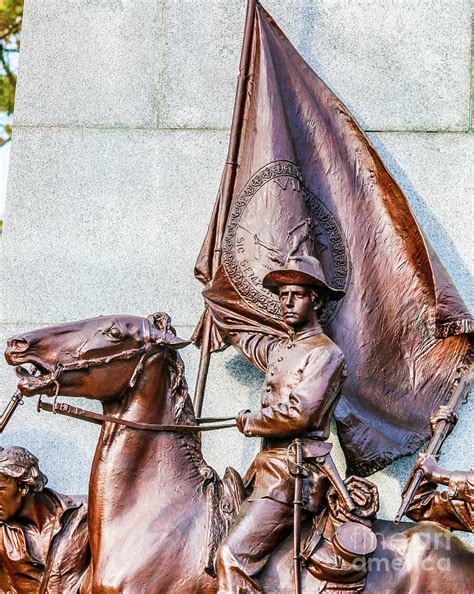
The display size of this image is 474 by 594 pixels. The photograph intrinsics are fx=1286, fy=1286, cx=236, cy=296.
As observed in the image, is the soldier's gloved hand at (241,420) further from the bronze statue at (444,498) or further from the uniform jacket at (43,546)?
the uniform jacket at (43,546)

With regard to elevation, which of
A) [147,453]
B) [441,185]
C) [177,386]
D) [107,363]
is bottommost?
[147,453]

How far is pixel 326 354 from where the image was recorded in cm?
702

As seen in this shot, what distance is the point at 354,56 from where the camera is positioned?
370 inches

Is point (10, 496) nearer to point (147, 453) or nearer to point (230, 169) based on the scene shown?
point (147, 453)

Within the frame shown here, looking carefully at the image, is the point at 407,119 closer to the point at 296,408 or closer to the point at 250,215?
the point at 250,215

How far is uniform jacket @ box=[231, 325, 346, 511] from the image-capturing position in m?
6.84

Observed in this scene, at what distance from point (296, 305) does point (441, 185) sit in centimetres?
236

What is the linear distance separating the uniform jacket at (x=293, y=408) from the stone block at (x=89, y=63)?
279 centimetres

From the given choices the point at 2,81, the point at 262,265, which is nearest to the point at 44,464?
the point at 262,265

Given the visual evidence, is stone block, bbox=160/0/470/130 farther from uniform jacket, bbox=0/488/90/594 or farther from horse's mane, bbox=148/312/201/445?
uniform jacket, bbox=0/488/90/594

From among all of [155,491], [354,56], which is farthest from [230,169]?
[155,491]

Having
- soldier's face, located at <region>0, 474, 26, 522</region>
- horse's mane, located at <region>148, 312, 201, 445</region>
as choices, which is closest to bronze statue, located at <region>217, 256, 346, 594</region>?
horse's mane, located at <region>148, 312, 201, 445</region>

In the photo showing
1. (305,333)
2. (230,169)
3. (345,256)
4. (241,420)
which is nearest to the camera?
(241,420)

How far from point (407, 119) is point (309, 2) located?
1.19 meters
